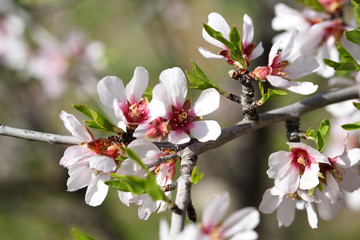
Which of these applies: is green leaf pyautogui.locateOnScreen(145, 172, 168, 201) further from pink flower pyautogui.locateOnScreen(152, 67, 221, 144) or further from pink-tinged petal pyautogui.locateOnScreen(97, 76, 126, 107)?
pink-tinged petal pyautogui.locateOnScreen(97, 76, 126, 107)

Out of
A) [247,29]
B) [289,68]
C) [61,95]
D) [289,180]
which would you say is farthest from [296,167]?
[61,95]

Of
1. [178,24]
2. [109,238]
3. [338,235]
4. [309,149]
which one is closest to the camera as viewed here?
[309,149]

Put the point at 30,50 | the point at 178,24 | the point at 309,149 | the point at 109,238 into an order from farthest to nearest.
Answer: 1. the point at 178,24
2. the point at 109,238
3. the point at 30,50
4. the point at 309,149

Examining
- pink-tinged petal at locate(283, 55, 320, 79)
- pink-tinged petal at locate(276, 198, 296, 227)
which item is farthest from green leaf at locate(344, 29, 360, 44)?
pink-tinged petal at locate(276, 198, 296, 227)

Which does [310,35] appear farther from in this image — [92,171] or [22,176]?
[22,176]

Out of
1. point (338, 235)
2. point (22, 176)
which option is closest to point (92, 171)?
point (22, 176)

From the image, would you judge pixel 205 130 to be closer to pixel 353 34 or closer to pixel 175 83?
pixel 175 83

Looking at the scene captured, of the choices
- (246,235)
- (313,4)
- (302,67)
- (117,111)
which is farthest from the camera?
(313,4)
